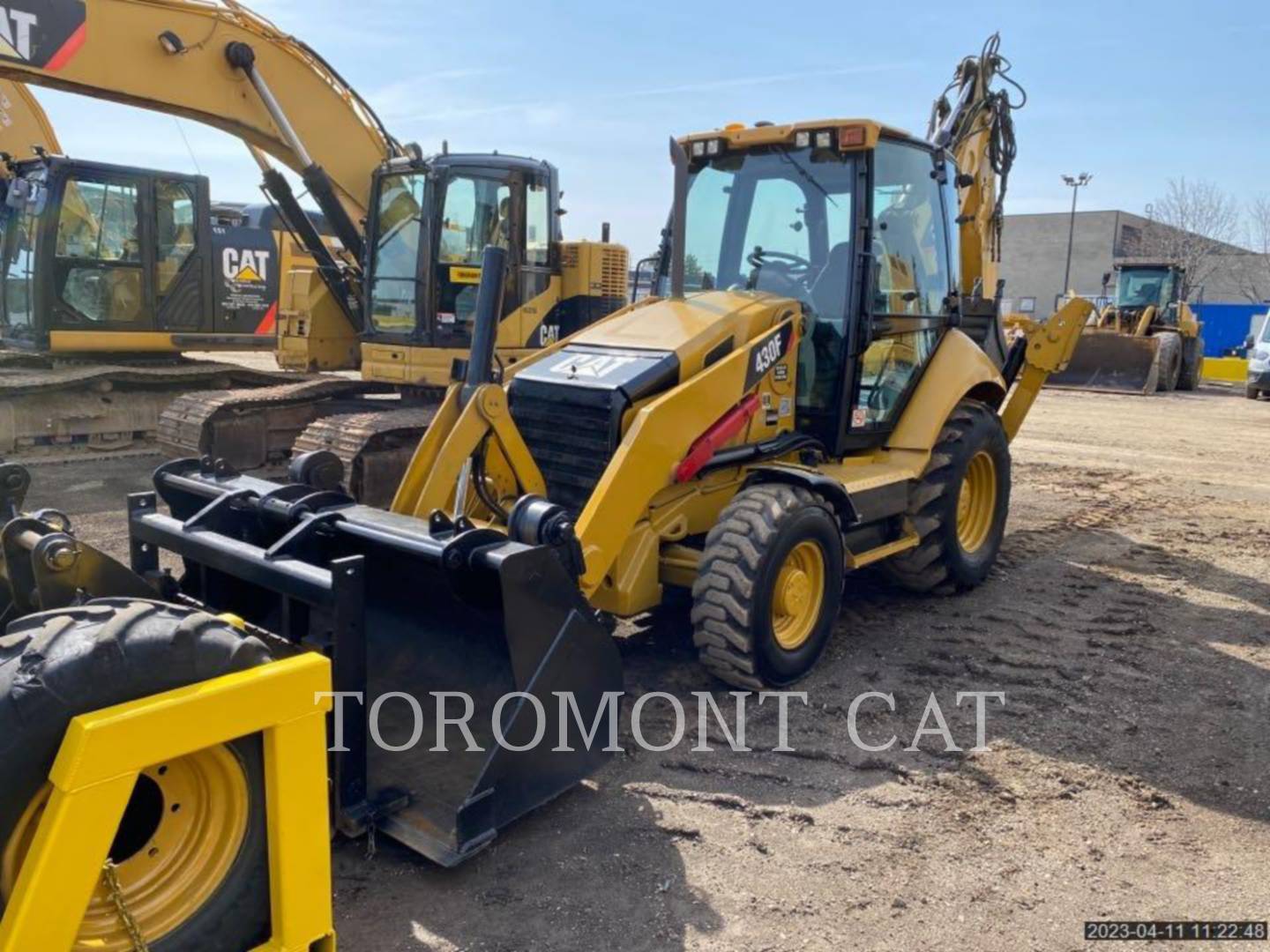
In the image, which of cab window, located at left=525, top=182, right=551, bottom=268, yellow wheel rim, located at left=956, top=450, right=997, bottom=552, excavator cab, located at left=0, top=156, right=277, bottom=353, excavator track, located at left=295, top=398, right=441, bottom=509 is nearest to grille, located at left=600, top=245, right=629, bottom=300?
cab window, located at left=525, top=182, right=551, bottom=268

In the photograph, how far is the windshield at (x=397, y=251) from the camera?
8.45 metres

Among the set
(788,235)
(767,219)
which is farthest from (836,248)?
(767,219)

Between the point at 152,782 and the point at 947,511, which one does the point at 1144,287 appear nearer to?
the point at 947,511

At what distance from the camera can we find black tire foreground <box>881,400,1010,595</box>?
566 centimetres

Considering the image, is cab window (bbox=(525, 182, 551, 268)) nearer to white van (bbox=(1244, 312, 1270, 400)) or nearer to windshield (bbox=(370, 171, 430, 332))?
windshield (bbox=(370, 171, 430, 332))

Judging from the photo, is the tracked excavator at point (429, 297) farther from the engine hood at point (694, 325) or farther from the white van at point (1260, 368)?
the white van at point (1260, 368)

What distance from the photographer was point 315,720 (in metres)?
2.44

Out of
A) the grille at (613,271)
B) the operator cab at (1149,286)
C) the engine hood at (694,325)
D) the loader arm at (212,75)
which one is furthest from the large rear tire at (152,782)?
the operator cab at (1149,286)

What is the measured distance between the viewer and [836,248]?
5270 mm

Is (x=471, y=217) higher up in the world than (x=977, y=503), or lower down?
higher up

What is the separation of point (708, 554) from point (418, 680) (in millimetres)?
1319

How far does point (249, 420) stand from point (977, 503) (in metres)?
5.93

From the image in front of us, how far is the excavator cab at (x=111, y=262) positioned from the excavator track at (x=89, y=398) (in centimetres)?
25

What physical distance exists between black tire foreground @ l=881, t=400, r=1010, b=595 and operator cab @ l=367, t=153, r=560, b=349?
4081 millimetres
